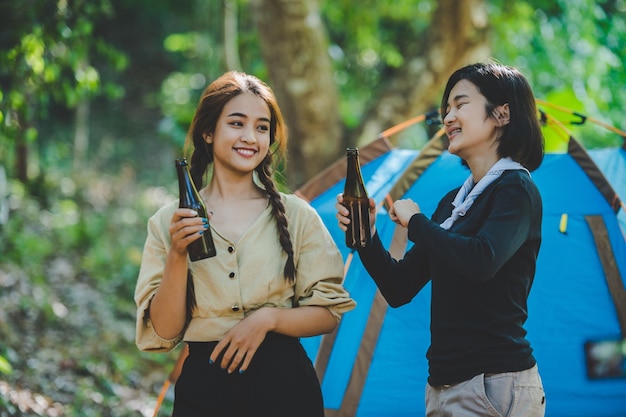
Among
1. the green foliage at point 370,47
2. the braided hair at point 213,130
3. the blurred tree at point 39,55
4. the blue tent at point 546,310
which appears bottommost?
the blue tent at point 546,310

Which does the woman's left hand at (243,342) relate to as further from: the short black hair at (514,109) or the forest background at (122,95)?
the forest background at (122,95)

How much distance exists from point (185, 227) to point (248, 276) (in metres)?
0.24

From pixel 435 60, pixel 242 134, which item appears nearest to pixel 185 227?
pixel 242 134

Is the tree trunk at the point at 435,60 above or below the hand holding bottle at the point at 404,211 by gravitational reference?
above

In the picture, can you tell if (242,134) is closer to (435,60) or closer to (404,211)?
(404,211)

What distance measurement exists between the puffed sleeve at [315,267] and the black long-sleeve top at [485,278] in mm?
271

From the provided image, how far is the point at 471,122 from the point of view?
1.77 metres

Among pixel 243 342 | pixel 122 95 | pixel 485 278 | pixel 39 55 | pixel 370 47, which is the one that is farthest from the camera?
pixel 370 47

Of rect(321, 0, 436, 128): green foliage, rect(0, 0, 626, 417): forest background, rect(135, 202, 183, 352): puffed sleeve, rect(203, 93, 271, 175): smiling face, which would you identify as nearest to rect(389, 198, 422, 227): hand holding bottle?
rect(203, 93, 271, 175): smiling face

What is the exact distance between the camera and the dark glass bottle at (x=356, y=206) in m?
1.85

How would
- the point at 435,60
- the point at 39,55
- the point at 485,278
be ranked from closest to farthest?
the point at 485,278, the point at 39,55, the point at 435,60

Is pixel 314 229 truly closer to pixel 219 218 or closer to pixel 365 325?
pixel 219 218

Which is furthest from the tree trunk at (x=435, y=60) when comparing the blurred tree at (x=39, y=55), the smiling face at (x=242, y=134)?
the smiling face at (x=242, y=134)

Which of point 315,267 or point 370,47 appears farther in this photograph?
point 370,47
